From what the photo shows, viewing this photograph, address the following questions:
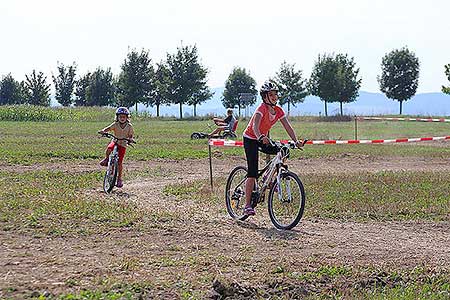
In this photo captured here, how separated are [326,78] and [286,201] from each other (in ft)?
205

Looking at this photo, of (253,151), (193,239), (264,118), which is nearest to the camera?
(193,239)

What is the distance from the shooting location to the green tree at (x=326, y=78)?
70.1 metres

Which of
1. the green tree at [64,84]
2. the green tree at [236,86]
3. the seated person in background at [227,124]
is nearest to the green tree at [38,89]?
the green tree at [64,84]

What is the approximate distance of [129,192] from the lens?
12.8 metres

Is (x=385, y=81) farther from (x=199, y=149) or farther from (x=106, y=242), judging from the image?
(x=106, y=242)

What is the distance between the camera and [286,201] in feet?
30.0

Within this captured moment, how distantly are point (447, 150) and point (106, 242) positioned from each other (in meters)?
18.4

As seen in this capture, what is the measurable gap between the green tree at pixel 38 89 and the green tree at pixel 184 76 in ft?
61.4

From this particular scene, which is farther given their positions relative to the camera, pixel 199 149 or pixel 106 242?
pixel 199 149

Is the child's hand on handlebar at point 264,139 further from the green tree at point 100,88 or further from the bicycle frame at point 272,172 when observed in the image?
the green tree at point 100,88

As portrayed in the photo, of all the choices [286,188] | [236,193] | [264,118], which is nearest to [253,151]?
[264,118]

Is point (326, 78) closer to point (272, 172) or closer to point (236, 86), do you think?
point (236, 86)

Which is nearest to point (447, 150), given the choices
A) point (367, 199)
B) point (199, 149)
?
point (199, 149)

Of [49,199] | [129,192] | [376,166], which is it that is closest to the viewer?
[49,199]
